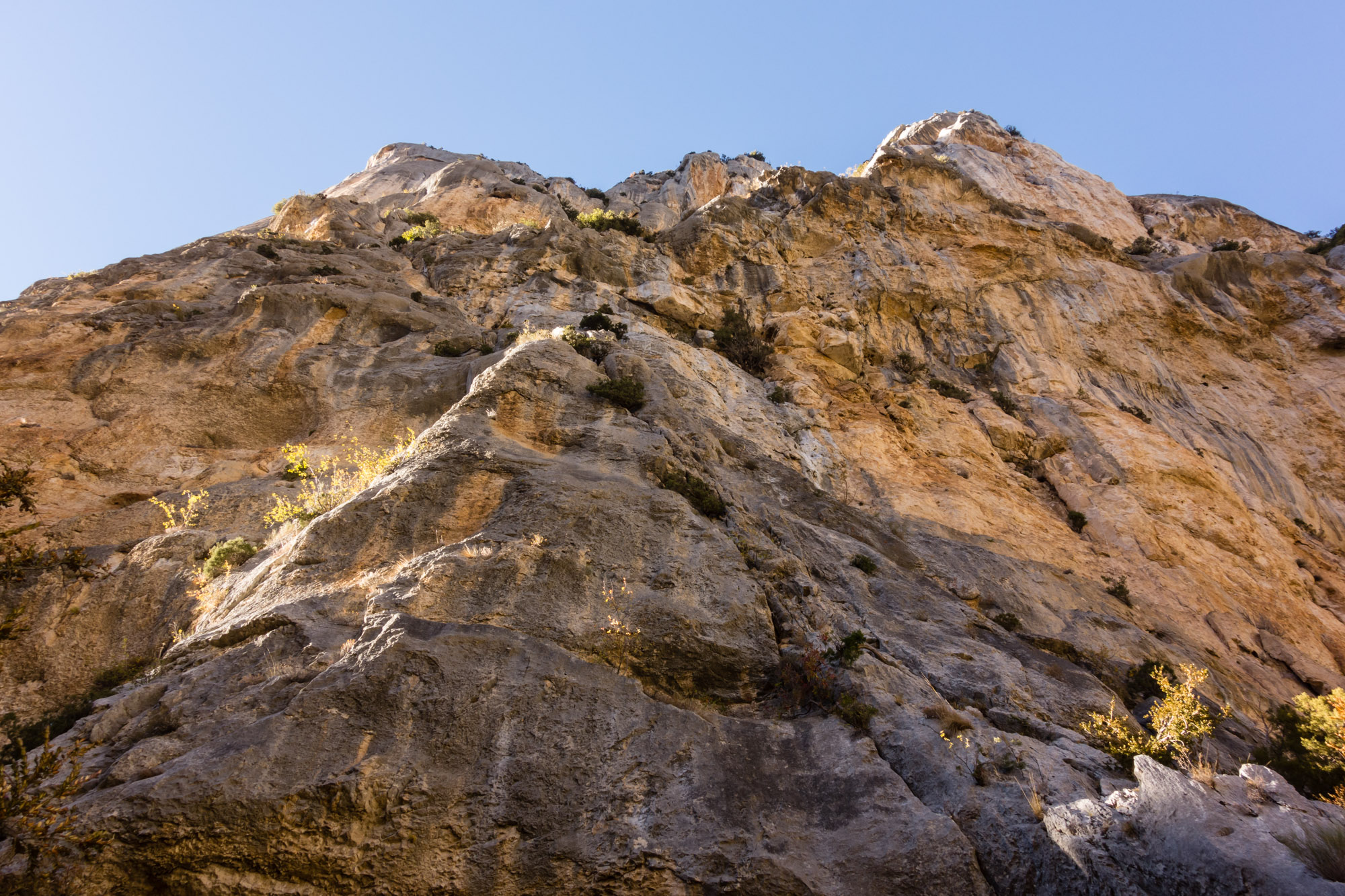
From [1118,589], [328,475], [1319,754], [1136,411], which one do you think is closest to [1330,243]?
[1136,411]

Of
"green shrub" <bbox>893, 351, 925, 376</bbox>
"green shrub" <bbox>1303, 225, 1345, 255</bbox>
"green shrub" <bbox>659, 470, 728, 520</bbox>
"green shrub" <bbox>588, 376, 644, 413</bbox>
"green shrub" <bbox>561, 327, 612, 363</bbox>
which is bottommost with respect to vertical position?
"green shrub" <bbox>659, 470, 728, 520</bbox>

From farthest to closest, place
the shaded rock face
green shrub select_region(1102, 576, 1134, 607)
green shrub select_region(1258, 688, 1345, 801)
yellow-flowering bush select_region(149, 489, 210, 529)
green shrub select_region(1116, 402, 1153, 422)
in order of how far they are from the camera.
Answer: green shrub select_region(1116, 402, 1153, 422), green shrub select_region(1102, 576, 1134, 607), yellow-flowering bush select_region(149, 489, 210, 529), green shrub select_region(1258, 688, 1345, 801), the shaded rock face

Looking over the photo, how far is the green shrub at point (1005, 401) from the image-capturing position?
23.9 metres

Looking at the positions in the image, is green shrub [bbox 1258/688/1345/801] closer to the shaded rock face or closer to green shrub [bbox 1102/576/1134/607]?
the shaded rock face

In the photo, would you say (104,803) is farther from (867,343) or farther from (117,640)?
(867,343)

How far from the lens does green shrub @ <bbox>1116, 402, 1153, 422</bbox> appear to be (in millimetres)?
24469

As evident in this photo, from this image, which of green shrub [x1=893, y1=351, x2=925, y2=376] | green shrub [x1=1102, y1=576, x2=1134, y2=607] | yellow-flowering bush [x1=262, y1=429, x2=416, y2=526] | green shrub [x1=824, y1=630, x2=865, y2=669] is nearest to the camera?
green shrub [x1=824, y1=630, x2=865, y2=669]

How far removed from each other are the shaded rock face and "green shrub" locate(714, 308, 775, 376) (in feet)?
1.47

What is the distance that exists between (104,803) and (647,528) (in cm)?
621

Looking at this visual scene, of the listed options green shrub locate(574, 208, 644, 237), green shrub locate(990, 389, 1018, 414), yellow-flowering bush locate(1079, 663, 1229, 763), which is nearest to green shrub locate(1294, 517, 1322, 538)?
green shrub locate(990, 389, 1018, 414)

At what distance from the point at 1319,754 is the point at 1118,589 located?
885 centimetres

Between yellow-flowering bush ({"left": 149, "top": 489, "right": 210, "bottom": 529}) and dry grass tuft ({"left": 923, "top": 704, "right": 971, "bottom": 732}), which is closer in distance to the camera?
dry grass tuft ({"left": 923, "top": 704, "right": 971, "bottom": 732})

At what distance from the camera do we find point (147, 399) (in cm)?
1438

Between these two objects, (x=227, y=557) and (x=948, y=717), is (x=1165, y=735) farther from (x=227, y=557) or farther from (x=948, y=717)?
(x=227, y=557)
